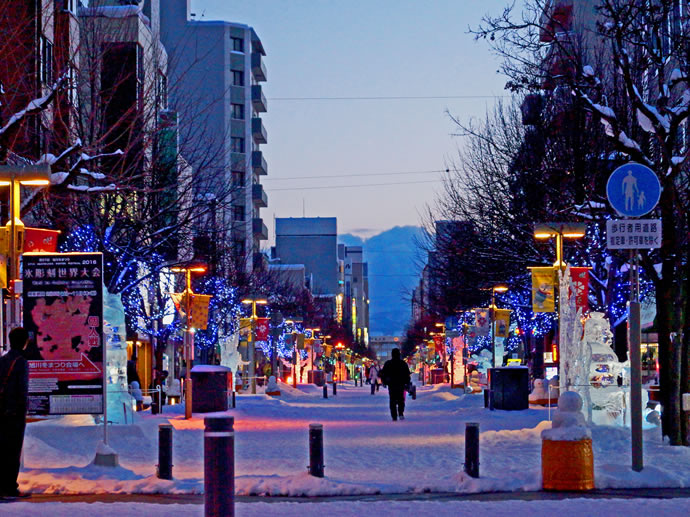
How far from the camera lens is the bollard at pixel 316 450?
623 inches

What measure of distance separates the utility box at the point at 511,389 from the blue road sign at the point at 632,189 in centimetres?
2282

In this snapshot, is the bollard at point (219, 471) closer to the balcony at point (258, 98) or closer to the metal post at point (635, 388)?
the metal post at point (635, 388)

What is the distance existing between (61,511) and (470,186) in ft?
106

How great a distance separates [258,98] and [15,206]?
104 metres

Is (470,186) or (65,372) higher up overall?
(470,186)

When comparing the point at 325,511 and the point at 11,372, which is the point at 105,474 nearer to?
the point at 11,372

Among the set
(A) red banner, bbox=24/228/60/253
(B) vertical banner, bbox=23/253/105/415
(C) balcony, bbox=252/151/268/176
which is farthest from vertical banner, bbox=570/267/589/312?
(C) balcony, bbox=252/151/268/176

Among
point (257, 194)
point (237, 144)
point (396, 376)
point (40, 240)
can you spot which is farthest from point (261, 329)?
point (237, 144)

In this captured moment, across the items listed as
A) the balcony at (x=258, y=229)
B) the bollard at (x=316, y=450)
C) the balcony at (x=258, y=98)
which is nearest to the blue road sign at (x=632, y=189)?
the bollard at (x=316, y=450)

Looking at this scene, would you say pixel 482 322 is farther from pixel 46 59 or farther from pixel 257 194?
pixel 257 194

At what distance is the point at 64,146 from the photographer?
32250 mm

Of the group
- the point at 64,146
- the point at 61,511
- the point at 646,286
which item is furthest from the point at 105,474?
the point at 646,286

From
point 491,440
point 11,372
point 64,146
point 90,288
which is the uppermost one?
point 64,146

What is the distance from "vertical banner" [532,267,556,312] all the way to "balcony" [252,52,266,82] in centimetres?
9019
